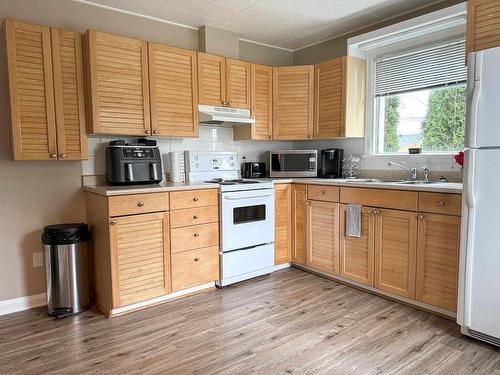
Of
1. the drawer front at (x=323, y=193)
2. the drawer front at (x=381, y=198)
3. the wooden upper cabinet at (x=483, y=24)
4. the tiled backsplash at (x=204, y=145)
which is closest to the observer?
the wooden upper cabinet at (x=483, y=24)

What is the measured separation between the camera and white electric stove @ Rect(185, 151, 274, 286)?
3068mm

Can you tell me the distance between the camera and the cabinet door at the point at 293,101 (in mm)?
3725

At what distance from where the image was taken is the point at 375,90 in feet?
11.7

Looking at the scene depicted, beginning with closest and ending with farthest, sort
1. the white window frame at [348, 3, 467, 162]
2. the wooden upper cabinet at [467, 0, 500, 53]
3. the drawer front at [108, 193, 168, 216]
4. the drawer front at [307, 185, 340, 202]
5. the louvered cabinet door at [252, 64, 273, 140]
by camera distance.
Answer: the wooden upper cabinet at [467, 0, 500, 53] → the drawer front at [108, 193, 168, 216] → the white window frame at [348, 3, 467, 162] → the drawer front at [307, 185, 340, 202] → the louvered cabinet door at [252, 64, 273, 140]

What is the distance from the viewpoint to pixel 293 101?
376cm

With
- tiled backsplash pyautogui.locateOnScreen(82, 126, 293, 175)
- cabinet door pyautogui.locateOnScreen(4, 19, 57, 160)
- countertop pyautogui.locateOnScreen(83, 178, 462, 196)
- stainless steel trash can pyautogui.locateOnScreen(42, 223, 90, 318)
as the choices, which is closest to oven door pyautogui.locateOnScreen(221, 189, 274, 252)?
countertop pyautogui.locateOnScreen(83, 178, 462, 196)

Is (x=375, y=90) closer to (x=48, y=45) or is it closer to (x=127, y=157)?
(x=127, y=157)

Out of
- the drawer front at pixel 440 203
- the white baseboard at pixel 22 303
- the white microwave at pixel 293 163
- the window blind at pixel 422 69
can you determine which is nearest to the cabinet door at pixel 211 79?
the white microwave at pixel 293 163

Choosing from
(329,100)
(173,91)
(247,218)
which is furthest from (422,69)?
(173,91)

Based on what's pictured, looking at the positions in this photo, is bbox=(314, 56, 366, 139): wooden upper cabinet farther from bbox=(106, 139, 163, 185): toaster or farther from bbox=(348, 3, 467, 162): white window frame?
bbox=(106, 139, 163, 185): toaster

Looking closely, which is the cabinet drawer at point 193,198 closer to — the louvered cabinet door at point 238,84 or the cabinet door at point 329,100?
the louvered cabinet door at point 238,84

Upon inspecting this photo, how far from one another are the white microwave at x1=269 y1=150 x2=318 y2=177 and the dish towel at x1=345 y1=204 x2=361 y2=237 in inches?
33.5

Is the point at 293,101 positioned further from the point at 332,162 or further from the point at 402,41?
the point at 402,41

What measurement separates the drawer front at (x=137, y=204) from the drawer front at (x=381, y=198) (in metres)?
1.55
